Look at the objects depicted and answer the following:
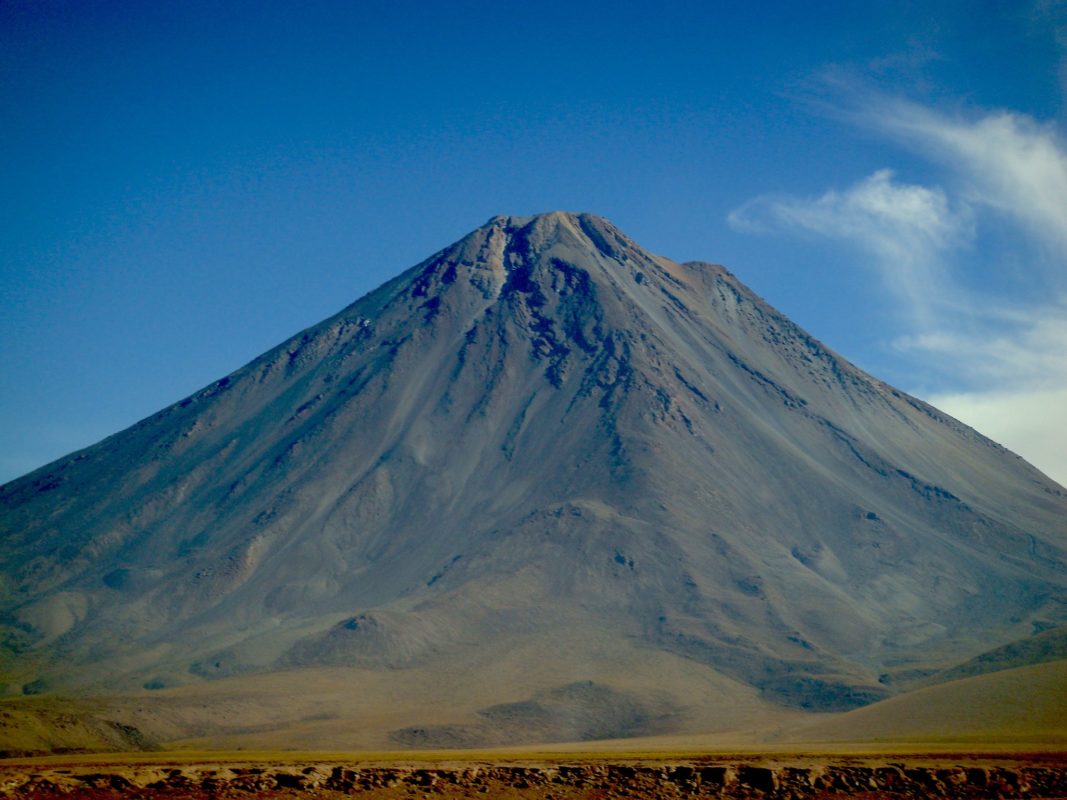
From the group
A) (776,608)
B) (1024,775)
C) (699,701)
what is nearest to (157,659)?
(699,701)

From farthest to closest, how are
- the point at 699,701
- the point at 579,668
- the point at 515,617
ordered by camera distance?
the point at 515,617
the point at 579,668
the point at 699,701

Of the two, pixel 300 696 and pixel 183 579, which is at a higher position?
pixel 183 579

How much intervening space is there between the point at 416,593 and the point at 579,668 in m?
42.8

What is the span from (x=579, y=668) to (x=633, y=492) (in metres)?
59.9

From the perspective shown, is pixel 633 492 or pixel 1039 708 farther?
pixel 633 492

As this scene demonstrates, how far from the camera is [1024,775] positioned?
1298 inches

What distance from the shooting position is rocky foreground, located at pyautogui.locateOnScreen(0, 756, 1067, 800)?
100 ft

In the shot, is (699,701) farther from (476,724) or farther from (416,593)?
(416,593)

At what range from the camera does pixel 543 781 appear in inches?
1247

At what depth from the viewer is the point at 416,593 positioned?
17800cm

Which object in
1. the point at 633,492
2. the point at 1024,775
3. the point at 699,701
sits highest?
the point at 633,492

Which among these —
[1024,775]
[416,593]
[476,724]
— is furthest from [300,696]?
[1024,775]

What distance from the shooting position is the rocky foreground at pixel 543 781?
30.5 m

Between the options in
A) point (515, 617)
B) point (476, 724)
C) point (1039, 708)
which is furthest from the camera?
point (515, 617)
